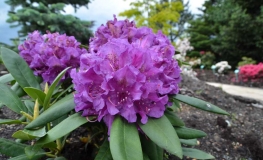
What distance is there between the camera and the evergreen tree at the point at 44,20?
21.0 ft

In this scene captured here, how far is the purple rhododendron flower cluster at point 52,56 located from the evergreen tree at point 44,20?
4.88 m

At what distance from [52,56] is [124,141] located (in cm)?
69

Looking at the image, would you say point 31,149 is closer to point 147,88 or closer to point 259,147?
point 147,88

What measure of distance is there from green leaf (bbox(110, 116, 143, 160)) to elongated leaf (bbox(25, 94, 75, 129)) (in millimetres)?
238

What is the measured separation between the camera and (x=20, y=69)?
1449 mm

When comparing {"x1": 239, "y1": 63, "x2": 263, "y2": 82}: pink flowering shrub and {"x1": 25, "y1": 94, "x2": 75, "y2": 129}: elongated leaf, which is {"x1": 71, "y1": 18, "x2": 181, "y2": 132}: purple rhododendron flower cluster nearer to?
{"x1": 25, "y1": 94, "x2": 75, "y2": 129}: elongated leaf

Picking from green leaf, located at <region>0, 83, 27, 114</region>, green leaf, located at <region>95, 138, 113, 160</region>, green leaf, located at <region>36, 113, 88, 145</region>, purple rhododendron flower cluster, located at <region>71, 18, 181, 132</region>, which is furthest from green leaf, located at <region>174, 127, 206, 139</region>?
green leaf, located at <region>0, 83, 27, 114</region>

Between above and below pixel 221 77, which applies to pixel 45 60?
above

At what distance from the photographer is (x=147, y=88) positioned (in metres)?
1.07

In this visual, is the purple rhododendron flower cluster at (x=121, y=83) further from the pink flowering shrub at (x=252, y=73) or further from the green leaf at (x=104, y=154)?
the pink flowering shrub at (x=252, y=73)

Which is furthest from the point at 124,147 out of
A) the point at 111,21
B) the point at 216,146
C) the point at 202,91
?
the point at 202,91

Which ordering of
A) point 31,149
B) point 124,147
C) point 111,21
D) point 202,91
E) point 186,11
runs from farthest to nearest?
point 186,11
point 202,91
point 111,21
point 31,149
point 124,147

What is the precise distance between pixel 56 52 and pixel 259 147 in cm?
201

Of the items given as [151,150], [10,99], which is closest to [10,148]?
[10,99]
